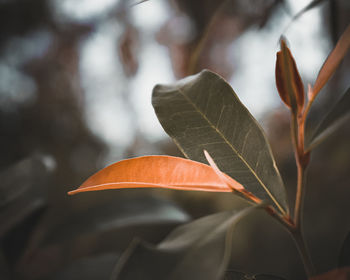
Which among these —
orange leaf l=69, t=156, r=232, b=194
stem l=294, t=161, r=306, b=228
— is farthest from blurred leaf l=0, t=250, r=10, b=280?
stem l=294, t=161, r=306, b=228

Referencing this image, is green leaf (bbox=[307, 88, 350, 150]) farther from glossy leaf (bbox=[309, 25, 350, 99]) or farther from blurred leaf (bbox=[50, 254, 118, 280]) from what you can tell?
blurred leaf (bbox=[50, 254, 118, 280])

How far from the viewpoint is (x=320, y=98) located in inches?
60.0

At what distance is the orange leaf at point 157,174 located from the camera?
8.5 inches

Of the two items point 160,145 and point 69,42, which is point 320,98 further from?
point 69,42

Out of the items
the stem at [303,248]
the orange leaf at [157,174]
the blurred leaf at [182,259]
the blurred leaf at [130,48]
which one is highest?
the blurred leaf at [130,48]

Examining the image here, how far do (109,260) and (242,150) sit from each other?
33cm

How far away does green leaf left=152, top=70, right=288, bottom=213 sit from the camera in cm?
23

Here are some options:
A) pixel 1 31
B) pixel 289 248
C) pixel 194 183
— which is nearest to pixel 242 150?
pixel 194 183

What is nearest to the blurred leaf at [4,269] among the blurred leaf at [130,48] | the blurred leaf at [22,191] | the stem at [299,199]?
the blurred leaf at [22,191]

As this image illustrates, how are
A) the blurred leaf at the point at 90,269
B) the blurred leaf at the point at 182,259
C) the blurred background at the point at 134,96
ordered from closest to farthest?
the blurred leaf at the point at 182,259 < the blurred leaf at the point at 90,269 < the blurred background at the point at 134,96

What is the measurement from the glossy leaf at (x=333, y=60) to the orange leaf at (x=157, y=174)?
0.11 meters

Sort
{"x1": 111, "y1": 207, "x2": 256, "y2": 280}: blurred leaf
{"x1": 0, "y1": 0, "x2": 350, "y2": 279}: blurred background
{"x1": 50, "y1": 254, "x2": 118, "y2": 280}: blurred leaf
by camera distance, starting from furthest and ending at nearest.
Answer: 1. {"x1": 0, "y1": 0, "x2": 350, "y2": 279}: blurred background
2. {"x1": 50, "y1": 254, "x2": 118, "y2": 280}: blurred leaf
3. {"x1": 111, "y1": 207, "x2": 256, "y2": 280}: blurred leaf

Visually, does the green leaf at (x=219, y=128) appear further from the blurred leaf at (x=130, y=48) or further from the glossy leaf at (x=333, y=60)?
the blurred leaf at (x=130, y=48)

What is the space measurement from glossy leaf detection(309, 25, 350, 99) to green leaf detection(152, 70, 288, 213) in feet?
0.21
